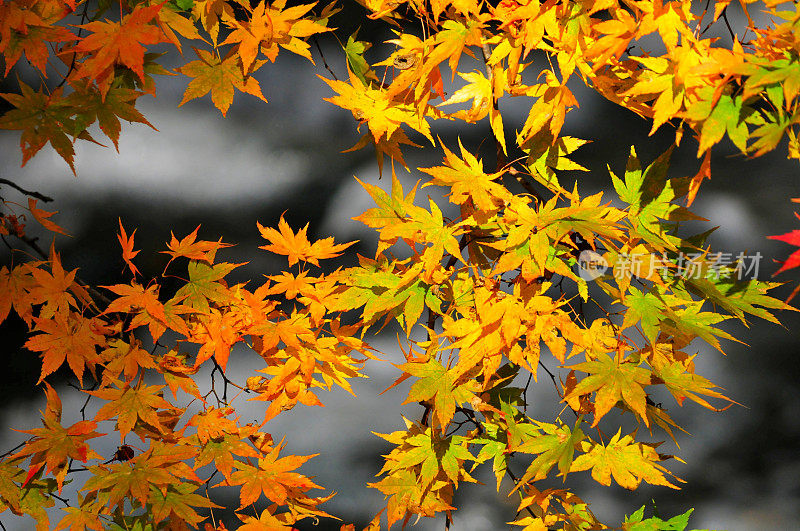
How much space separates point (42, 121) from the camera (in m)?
0.97

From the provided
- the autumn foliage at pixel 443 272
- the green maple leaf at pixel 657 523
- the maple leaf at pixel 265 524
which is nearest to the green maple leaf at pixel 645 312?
the autumn foliage at pixel 443 272

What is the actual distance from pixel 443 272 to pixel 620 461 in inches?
16.4

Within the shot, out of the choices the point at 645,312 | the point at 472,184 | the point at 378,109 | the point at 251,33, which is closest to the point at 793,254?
the point at 645,312

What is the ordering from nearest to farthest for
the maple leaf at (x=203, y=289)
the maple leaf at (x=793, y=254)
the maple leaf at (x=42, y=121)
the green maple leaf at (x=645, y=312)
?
the maple leaf at (x=793, y=254) → the green maple leaf at (x=645, y=312) → the maple leaf at (x=42, y=121) → the maple leaf at (x=203, y=289)

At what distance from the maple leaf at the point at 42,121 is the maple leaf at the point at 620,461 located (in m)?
0.92

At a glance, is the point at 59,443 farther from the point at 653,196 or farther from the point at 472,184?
the point at 653,196

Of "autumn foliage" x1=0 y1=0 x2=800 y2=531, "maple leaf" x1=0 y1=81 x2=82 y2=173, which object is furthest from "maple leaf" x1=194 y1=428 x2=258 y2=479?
"maple leaf" x1=0 y1=81 x2=82 y2=173

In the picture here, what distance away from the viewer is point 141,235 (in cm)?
145

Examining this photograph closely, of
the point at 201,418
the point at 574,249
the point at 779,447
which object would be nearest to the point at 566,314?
the point at 574,249

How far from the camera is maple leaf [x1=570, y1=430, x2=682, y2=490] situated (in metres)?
0.98

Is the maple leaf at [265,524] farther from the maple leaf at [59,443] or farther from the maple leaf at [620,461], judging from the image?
the maple leaf at [620,461]

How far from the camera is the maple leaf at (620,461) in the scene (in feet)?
3.21

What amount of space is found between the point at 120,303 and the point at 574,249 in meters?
0.71

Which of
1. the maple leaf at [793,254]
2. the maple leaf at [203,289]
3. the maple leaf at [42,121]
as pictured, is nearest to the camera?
the maple leaf at [793,254]
